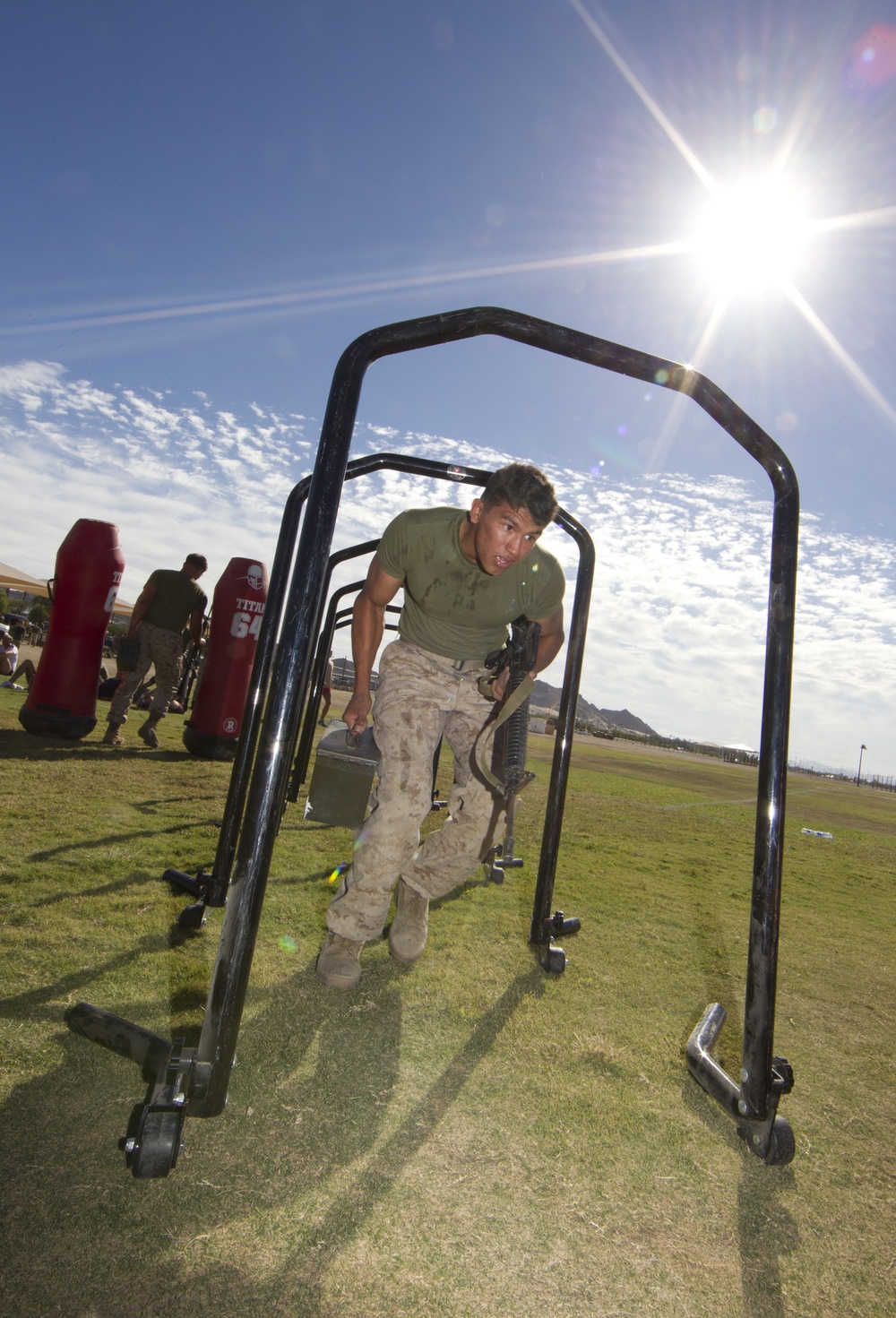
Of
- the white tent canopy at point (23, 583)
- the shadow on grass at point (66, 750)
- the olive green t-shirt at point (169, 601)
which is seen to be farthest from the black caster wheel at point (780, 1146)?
the white tent canopy at point (23, 583)

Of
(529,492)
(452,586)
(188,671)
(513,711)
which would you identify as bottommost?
(513,711)

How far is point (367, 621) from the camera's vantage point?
2740 millimetres

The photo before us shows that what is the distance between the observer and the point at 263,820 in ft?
4.58

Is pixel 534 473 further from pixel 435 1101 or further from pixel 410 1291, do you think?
pixel 410 1291

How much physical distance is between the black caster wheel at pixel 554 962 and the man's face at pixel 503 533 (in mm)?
1415

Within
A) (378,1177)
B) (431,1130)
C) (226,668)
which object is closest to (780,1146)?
(431,1130)

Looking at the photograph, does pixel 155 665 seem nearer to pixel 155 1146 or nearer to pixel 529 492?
pixel 529 492

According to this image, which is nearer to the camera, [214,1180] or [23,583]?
[214,1180]

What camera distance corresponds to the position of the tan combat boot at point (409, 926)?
261cm

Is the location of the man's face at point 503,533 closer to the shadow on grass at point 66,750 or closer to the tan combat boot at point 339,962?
the tan combat boot at point 339,962

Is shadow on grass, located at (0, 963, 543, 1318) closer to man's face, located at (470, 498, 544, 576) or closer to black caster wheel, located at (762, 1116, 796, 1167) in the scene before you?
black caster wheel, located at (762, 1116, 796, 1167)

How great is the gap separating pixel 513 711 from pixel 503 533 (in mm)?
601

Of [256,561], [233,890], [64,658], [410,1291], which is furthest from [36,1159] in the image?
[256,561]

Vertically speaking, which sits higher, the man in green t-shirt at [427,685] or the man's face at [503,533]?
the man's face at [503,533]
